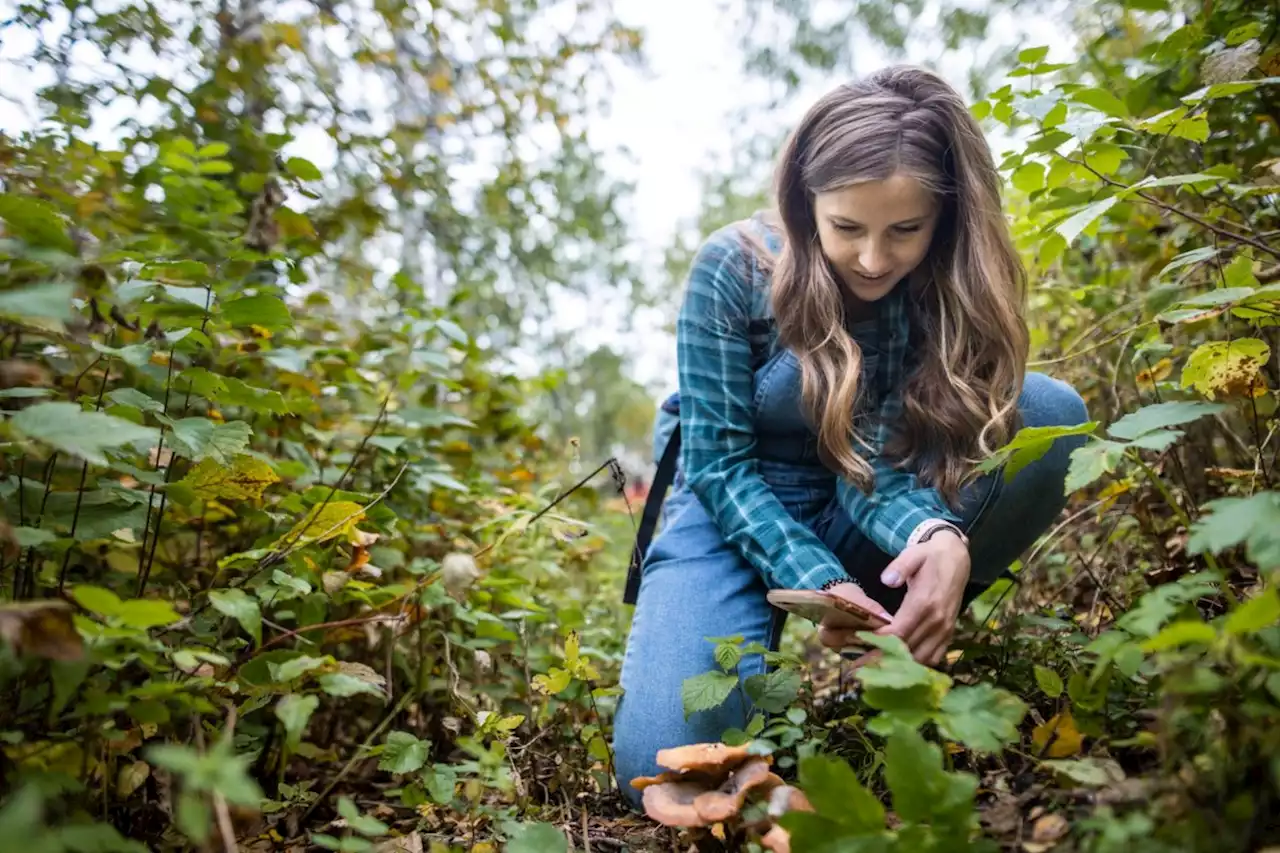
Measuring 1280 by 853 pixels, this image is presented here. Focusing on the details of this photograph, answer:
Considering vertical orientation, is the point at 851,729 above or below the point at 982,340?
below

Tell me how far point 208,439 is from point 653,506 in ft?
3.34

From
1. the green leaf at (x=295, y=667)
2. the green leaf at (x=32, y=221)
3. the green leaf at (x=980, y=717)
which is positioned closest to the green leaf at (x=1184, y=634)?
the green leaf at (x=980, y=717)

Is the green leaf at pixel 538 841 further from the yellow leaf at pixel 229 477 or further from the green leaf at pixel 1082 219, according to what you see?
the green leaf at pixel 1082 219

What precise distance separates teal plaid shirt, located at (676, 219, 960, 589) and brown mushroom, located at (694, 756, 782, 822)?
1.86 feet

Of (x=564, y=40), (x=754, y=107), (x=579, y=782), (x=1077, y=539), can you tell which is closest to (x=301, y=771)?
(x=579, y=782)

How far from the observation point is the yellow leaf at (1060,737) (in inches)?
42.5

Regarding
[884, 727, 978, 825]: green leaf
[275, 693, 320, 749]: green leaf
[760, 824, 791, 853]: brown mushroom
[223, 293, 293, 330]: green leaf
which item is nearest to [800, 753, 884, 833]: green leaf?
[884, 727, 978, 825]: green leaf

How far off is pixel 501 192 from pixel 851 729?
283cm

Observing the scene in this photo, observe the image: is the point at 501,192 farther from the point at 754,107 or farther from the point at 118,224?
the point at 754,107

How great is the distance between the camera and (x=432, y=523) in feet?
6.95

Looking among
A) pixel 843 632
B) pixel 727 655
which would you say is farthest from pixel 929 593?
pixel 727 655

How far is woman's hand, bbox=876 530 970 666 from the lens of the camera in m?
1.42

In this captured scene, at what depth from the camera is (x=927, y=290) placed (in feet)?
6.14

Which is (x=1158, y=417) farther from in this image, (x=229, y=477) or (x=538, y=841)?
(x=229, y=477)
